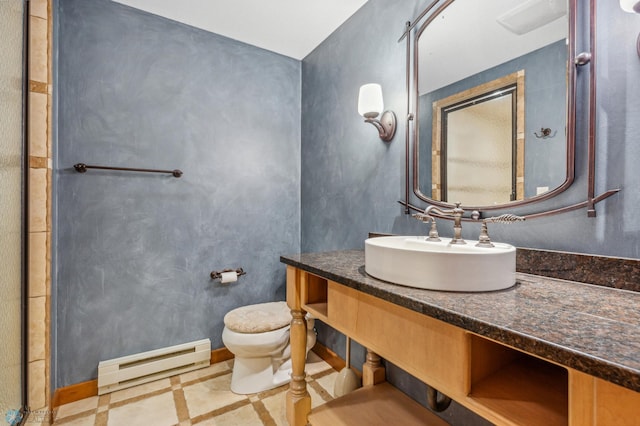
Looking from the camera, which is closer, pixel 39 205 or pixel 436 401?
pixel 436 401

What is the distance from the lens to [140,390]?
171 cm

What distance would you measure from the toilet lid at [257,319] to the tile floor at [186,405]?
1.25 ft

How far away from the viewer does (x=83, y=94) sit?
1653mm

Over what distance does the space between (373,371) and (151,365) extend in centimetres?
131

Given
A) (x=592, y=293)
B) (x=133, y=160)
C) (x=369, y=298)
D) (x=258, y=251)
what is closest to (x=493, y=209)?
(x=592, y=293)

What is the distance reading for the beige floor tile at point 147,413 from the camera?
1.46 m

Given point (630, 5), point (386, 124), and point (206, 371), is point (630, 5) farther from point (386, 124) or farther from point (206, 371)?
point (206, 371)

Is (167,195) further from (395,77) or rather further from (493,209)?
(493,209)

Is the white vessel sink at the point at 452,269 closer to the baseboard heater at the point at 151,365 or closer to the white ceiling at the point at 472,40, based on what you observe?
the white ceiling at the point at 472,40

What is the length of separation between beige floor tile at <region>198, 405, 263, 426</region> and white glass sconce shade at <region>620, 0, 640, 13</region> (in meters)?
2.02

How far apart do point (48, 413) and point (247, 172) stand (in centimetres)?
163

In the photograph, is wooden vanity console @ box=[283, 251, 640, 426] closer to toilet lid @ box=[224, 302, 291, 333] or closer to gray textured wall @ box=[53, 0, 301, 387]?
toilet lid @ box=[224, 302, 291, 333]

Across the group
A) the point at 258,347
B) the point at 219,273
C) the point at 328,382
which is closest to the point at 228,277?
the point at 219,273

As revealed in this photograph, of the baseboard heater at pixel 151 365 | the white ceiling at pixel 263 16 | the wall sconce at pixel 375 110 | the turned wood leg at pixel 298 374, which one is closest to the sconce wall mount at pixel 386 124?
the wall sconce at pixel 375 110
